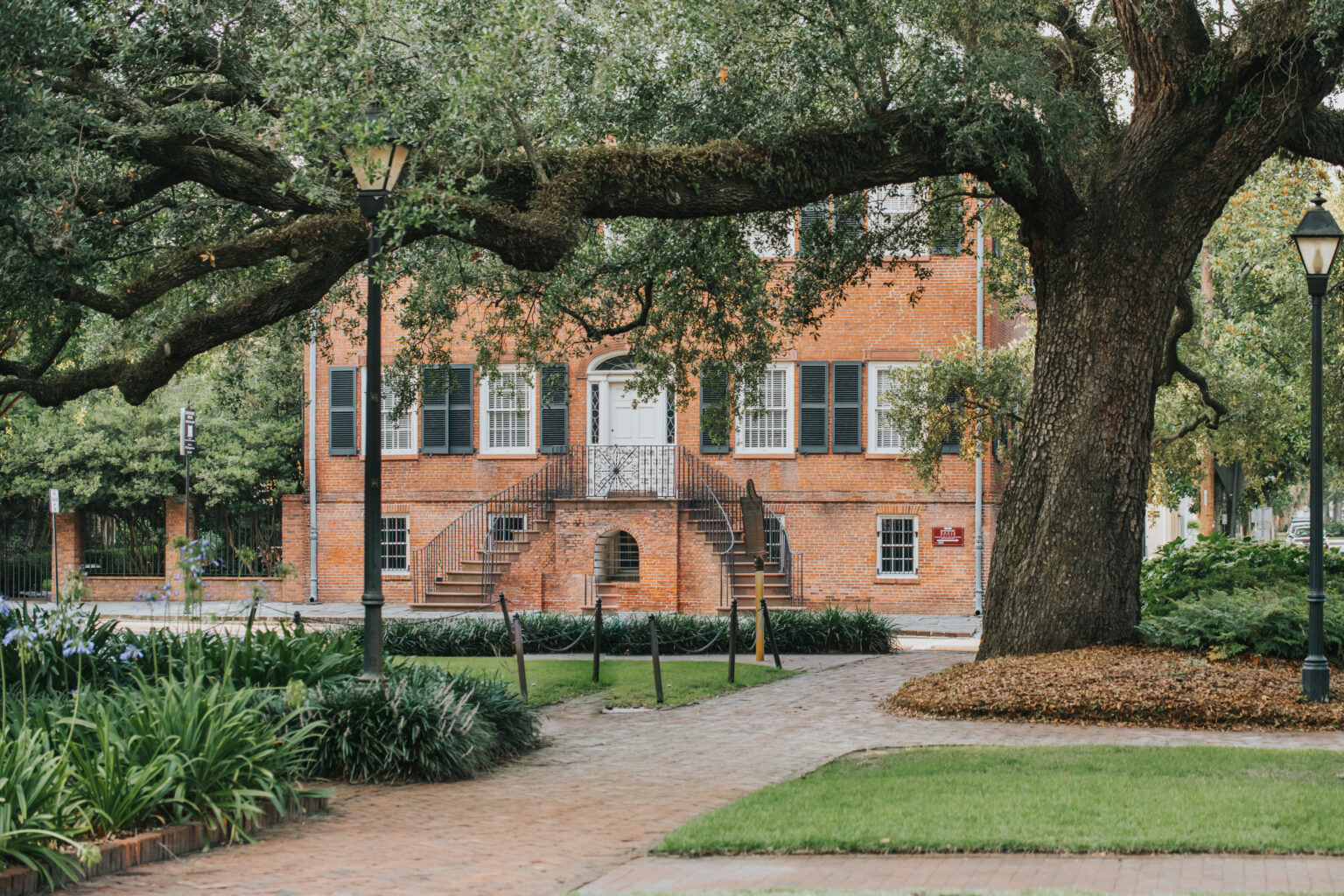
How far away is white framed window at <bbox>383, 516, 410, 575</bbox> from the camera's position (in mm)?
28422

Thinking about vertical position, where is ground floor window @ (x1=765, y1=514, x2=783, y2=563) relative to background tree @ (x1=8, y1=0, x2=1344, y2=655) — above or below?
below

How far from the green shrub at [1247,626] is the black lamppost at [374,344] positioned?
296 inches

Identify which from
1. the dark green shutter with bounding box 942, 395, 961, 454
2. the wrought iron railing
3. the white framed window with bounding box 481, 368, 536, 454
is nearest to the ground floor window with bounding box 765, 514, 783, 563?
the wrought iron railing

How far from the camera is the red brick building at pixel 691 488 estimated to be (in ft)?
84.1

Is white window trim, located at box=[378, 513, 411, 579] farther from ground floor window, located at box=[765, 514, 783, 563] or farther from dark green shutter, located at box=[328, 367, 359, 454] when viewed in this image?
ground floor window, located at box=[765, 514, 783, 563]

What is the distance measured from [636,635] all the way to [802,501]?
30.9ft

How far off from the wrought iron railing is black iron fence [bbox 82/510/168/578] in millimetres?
7262

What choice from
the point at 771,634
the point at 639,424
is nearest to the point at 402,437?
the point at 639,424

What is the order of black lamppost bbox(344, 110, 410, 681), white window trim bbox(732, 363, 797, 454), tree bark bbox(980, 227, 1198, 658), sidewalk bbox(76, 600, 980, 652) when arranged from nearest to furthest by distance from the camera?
black lamppost bbox(344, 110, 410, 681), tree bark bbox(980, 227, 1198, 658), sidewalk bbox(76, 600, 980, 652), white window trim bbox(732, 363, 797, 454)

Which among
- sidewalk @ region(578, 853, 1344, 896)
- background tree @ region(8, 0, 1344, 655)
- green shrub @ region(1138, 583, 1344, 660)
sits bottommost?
sidewalk @ region(578, 853, 1344, 896)

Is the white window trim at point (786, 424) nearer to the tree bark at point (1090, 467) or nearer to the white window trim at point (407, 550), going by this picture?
the white window trim at point (407, 550)

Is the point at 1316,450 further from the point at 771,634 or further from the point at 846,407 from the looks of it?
the point at 846,407

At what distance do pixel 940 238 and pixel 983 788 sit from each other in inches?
387

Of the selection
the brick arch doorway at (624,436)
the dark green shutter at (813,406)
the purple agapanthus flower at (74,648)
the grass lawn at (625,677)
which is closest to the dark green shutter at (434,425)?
the brick arch doorway at (624,436)
